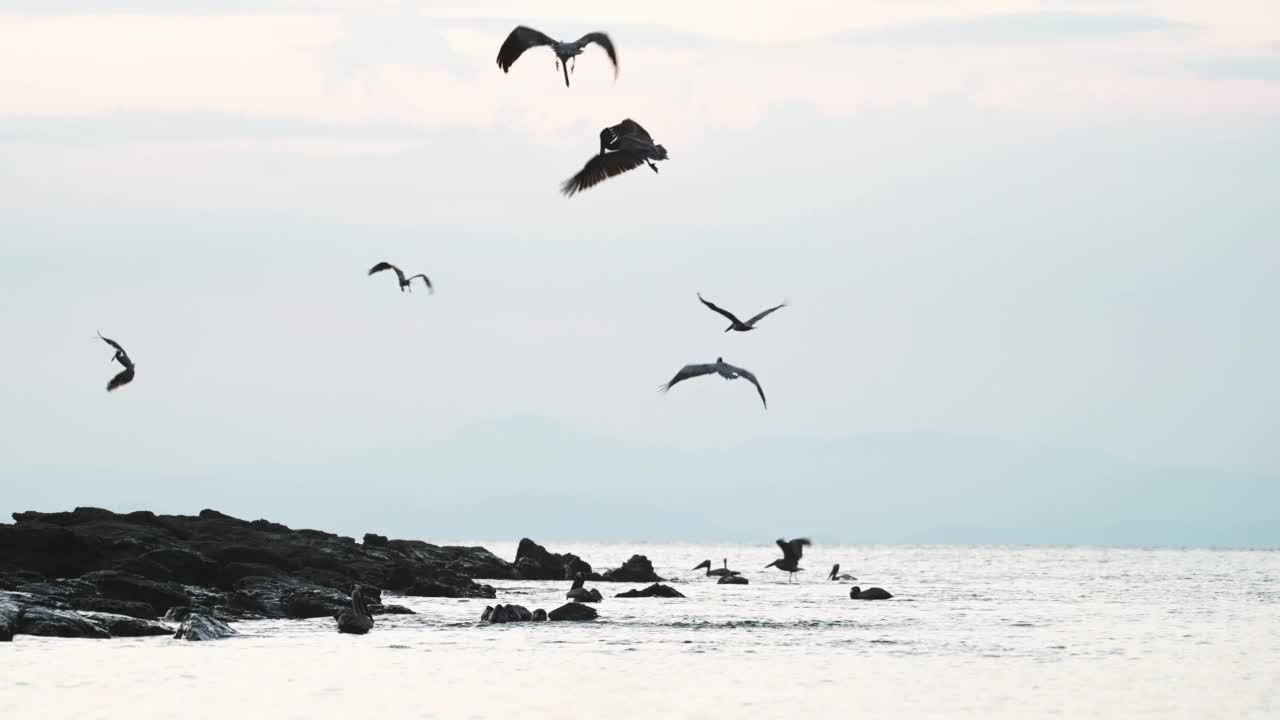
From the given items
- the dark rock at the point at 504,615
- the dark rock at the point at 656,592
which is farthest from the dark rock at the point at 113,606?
the dark rock at the point at 656,592

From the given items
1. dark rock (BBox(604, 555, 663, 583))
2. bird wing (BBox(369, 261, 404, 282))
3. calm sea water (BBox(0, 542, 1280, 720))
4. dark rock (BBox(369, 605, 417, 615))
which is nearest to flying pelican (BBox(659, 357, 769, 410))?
calm sea water (BBox(0, 542, 1280, 720))

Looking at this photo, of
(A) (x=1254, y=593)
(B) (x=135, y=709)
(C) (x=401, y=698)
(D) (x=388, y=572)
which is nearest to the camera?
(B) (x=135, y=709)

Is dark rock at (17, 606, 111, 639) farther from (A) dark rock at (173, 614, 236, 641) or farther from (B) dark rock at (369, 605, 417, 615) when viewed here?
(B) dark rock at (369, 605, 417, 615)

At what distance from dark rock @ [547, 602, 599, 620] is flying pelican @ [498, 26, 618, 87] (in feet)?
74.7

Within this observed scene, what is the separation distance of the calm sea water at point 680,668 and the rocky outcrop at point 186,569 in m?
2.56

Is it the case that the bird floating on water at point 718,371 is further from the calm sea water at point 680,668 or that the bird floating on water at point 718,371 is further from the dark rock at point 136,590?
the dark rock at point 136,590

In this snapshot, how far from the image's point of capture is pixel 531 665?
1250 inches

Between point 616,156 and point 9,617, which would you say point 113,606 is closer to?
point 9,617

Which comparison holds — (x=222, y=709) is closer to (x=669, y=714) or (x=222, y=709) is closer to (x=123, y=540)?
(x=669, y=714)

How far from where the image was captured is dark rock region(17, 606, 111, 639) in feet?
108

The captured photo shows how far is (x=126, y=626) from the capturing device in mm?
33812

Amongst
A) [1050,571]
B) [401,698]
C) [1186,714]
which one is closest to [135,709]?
[401,698]

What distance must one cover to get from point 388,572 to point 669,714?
3046 centimetres

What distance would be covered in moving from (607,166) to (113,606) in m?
16.7
